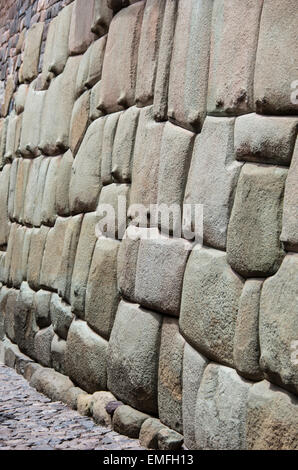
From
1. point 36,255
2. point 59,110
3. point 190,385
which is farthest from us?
point 36,255

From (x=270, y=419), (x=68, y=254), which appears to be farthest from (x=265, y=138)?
(x=68, y=254)

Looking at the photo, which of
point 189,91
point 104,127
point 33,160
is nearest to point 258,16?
point 189,91

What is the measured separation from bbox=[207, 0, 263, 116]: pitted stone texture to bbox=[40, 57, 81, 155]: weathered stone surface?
2.17 m

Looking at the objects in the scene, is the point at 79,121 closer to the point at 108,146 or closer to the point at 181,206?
the point at 108,146

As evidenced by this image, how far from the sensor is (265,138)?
287 cm

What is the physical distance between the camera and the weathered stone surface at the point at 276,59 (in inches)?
109

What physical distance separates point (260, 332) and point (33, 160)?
373cm

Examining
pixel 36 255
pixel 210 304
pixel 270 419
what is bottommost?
pixel 270 419

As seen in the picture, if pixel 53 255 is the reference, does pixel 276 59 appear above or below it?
above

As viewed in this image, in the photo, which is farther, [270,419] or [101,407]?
[101,407]

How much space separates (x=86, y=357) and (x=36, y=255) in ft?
4.96

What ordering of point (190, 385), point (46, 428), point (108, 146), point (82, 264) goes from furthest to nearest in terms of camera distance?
point (82, 264) → point (108, 146) → point (46, 428) → point (190, 385)

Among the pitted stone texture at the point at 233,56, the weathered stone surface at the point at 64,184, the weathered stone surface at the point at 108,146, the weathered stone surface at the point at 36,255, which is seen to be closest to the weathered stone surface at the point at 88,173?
the weathered stone surface at the point at 108,146
